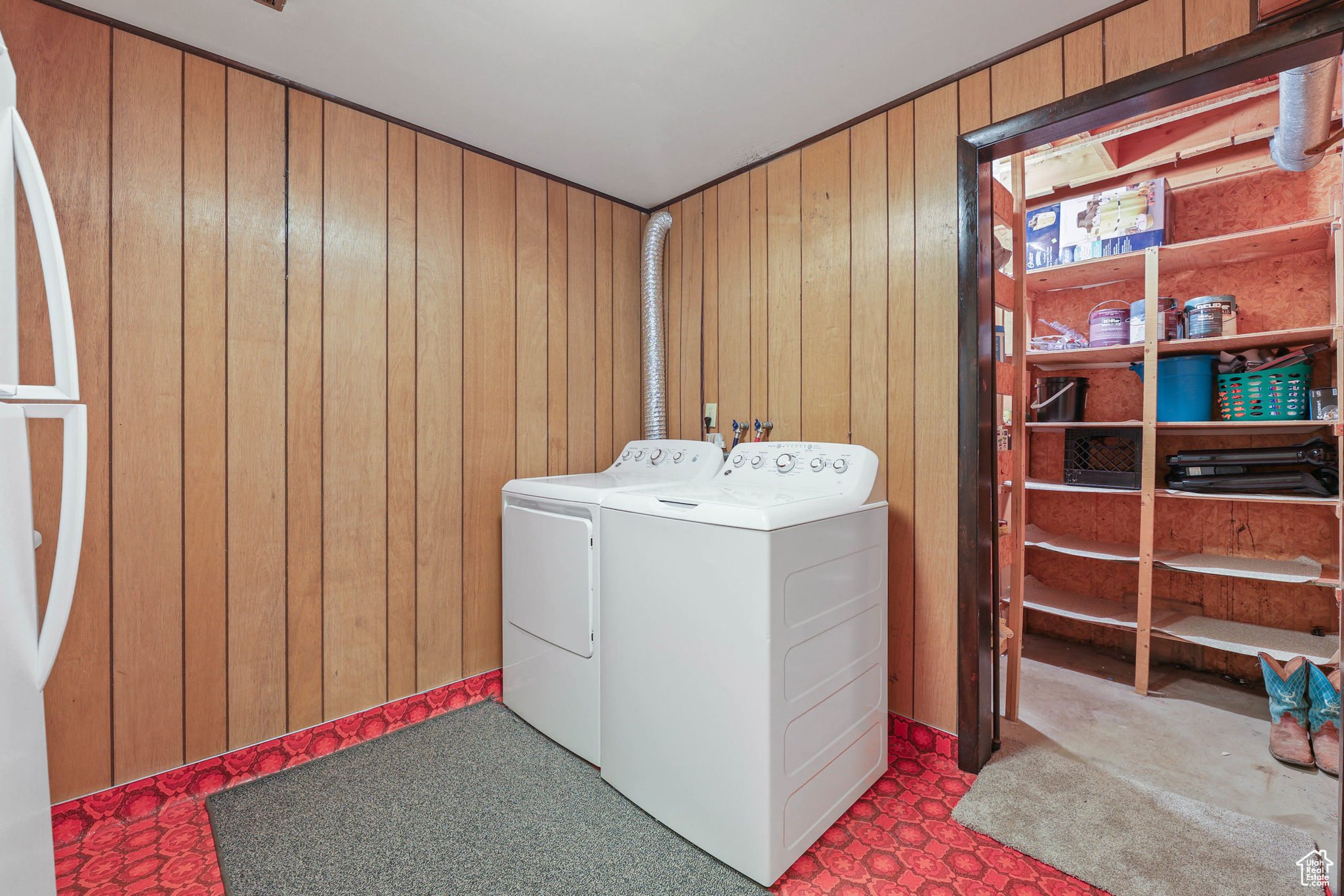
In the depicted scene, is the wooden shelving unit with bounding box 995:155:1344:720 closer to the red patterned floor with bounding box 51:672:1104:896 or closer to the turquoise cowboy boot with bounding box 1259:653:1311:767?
the turquoise cowboy boot with bounding box 1259:653:1311:767

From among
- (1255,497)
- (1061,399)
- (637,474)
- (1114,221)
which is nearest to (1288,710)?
(1255,497)

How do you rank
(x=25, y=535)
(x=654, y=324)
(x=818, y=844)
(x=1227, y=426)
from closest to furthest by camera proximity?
1. (x=25, y=535)
2. (x=818, y=844)
3. (x=1227, y=426)
4. (x=654, y=324)

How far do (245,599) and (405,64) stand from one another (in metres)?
1.78

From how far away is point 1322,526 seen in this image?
235 centimetres

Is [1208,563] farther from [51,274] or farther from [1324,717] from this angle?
[51,274]

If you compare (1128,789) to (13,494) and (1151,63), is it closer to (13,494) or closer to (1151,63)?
(1151,63)

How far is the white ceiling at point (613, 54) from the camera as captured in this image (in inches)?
61.3

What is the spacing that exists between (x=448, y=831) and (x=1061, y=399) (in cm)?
321

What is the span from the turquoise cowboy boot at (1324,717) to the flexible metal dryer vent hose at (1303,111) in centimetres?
169

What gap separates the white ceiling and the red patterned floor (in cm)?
219

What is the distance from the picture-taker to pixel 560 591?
1.98 m

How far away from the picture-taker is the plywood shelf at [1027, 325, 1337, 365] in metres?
2.18

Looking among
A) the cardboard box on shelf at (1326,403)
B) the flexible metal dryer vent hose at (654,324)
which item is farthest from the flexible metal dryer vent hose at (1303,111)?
the flexible metal dryer vent hose at (654,324)

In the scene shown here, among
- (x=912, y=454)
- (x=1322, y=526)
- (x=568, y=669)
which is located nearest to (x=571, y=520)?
(x=568, y=669)
